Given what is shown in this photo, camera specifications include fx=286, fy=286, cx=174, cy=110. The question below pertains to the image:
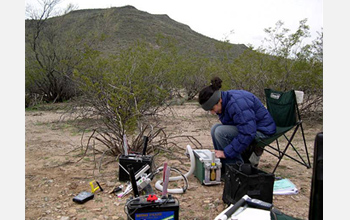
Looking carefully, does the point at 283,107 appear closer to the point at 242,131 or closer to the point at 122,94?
the point at 242,131

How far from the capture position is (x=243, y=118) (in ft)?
9.20

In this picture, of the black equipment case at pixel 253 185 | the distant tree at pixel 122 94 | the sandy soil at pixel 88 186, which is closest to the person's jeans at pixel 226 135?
the sandy soil at pixel 88 186

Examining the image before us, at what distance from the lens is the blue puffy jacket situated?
2.78 meters

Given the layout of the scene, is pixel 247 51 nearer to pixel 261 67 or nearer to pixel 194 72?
pixel 261 67

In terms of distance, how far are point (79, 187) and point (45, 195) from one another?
1.02 ft

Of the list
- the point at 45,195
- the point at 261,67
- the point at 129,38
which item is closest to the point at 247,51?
the point at 261,67

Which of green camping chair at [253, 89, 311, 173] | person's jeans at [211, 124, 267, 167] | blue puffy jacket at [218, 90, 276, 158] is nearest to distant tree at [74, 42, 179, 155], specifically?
person's jeans at [211, 124, 267, 167]

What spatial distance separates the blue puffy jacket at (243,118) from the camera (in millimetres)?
2785

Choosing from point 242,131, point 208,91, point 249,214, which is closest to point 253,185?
point 249,214

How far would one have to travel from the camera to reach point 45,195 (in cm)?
271

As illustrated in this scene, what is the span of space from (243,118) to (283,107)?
→ 3.00 feet

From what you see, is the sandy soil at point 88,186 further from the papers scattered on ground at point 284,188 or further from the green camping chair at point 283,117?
the green camping chair at point 283,117

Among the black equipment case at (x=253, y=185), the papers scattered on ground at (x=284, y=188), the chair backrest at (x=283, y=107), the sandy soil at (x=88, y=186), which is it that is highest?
the chair backrest at (x=283, y=107)

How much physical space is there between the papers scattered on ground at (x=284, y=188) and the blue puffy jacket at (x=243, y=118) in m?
0.49
